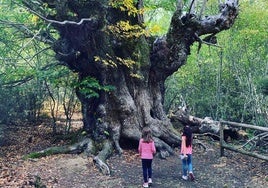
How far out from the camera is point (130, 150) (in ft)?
38.0

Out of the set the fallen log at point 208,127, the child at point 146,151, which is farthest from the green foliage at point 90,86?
the fallen log at point 208,127

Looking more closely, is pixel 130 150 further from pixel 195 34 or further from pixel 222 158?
pixel 195 34

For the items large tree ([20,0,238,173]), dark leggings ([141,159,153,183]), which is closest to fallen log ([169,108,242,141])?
large tree ([20,0,238,173])

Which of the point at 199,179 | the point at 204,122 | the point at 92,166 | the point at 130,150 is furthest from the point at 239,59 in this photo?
the point at 92,166

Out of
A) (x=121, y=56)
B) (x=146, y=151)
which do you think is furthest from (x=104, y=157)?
(x=121, y=56)

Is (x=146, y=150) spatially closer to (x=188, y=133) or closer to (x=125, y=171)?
(x=188, y=133)

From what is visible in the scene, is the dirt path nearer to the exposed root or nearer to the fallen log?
the exposed root

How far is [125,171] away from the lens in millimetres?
9367

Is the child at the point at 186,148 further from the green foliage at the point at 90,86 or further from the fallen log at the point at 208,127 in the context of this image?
the fallen log at the point at 208,127

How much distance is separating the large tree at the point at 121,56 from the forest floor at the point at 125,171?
807 mm

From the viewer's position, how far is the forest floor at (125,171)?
26.1 ft

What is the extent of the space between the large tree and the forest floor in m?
0.81

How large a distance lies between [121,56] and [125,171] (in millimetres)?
4249

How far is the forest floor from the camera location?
796 centimetres
